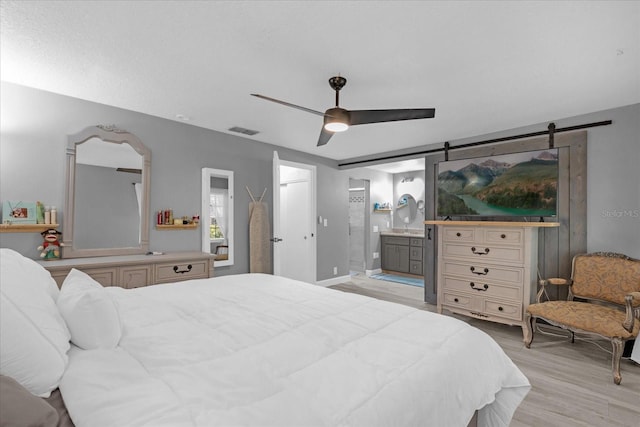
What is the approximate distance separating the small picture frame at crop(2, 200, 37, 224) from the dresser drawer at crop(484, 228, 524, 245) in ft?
14.9

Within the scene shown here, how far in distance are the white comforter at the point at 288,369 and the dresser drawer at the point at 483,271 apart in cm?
213

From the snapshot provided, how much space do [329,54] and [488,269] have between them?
2896mm

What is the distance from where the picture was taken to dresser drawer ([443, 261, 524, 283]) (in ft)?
10.9

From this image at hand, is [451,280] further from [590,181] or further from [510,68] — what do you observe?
[510,68]

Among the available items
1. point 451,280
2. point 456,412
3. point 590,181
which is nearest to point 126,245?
point 456,412

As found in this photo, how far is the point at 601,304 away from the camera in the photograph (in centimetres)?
316

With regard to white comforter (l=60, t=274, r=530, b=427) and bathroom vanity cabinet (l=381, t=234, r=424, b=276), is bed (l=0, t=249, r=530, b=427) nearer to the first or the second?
white comforter (l=60, t=274, r=530, b=427)

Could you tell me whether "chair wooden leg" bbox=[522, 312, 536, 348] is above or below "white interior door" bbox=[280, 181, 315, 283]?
below

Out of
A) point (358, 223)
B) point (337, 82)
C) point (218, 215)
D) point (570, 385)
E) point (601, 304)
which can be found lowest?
point (570, 385)

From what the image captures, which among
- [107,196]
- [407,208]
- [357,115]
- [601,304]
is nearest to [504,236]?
[601,304]

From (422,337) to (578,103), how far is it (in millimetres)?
3096

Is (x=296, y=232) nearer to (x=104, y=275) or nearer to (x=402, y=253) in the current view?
(x=402, y=253)

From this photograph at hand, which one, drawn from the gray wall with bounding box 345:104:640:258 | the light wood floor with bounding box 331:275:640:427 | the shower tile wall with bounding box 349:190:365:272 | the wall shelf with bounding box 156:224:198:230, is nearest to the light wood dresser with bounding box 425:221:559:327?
the light wood floor with bounding box 331:275:640:427

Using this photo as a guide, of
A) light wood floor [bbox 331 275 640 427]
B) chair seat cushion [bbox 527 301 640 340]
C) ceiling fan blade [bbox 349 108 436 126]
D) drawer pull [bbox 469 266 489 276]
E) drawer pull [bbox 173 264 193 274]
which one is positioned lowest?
light wood floor [bbox 331 275 640 427]
